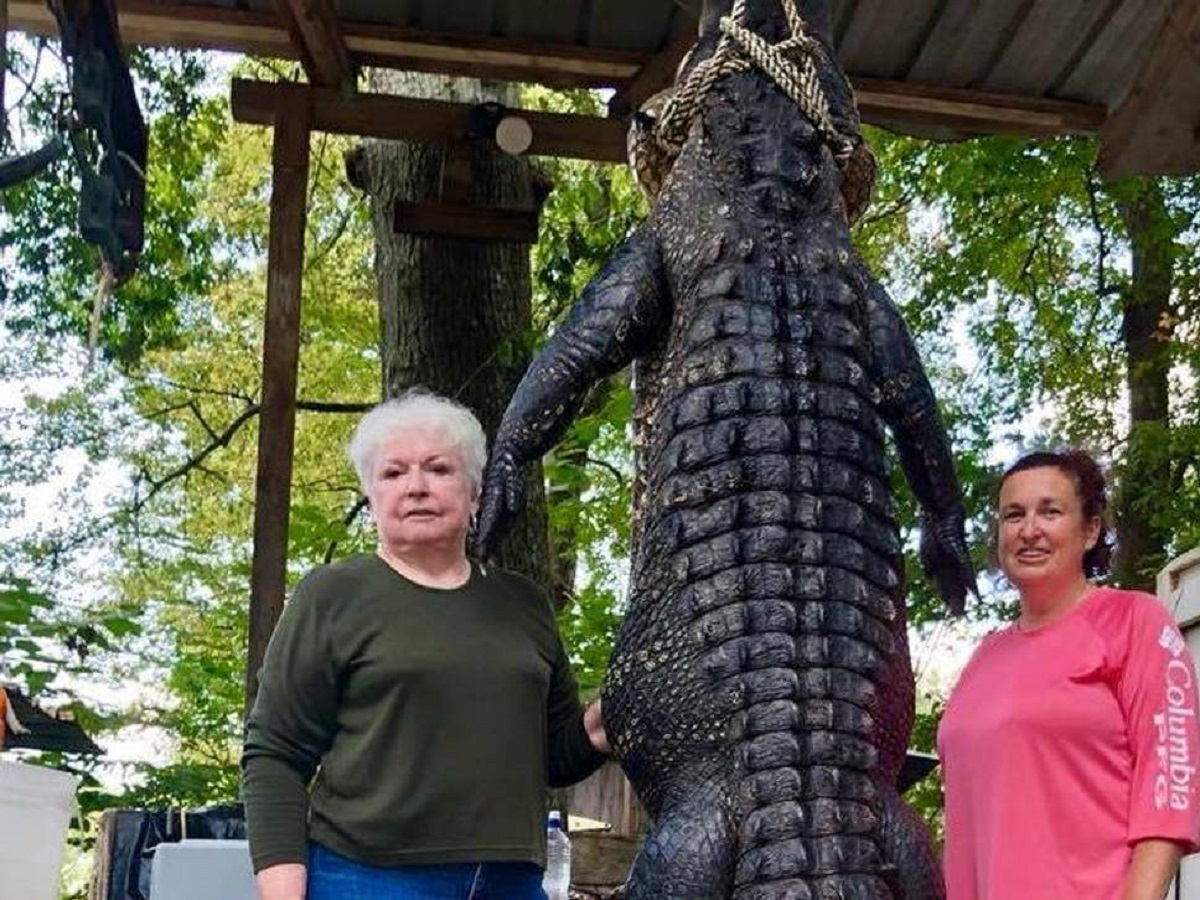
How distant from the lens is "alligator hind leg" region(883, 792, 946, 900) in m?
2.23

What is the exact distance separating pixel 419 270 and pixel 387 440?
411cm

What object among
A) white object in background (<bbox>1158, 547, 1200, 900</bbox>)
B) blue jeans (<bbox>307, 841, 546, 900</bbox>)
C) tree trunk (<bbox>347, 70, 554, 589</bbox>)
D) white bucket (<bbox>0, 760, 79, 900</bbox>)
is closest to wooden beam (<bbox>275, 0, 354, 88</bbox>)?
tree trunk (<bbox>347, 70, 554, 589</bbox>)

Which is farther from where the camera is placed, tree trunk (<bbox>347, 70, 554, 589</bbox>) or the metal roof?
tree trunk (<bbox>347, 70, 554, 589</bbox>)

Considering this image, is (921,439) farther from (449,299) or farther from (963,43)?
(449,299)

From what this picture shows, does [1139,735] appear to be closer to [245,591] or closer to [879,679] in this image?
[879,679]

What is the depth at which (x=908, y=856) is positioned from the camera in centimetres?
225

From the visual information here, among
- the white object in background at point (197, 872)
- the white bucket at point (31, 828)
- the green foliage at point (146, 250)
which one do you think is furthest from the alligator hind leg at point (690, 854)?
the green foliage at point (146, 250)

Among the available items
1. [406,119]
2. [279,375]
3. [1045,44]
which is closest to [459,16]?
[406,119]

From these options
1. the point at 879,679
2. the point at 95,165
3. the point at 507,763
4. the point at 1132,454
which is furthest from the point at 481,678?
the point at 1132,454

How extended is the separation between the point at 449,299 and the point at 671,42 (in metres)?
1.73

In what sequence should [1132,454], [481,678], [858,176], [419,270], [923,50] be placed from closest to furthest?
[481,678], [858,176], [923,50], [419,270], [1132,454]

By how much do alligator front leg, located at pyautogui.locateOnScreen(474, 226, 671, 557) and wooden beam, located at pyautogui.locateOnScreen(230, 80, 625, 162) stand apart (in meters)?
2.75

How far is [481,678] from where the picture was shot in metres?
2.43

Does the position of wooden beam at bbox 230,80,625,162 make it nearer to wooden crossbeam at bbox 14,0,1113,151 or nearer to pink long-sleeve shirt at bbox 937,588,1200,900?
wooden crossbeam at bbox 14,0,1113,151
